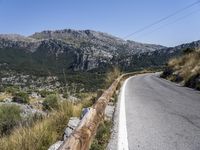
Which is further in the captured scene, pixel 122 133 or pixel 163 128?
pixel 163 128

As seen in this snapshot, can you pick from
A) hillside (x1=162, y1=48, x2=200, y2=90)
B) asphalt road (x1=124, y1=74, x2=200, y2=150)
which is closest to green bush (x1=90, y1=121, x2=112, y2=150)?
asphalt road (x1=124, y1=74, x2=200, y2=150)

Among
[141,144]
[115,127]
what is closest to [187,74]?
[115,127]

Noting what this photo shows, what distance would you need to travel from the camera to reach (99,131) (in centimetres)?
781

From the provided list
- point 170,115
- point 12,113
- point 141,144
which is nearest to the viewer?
point 141,144

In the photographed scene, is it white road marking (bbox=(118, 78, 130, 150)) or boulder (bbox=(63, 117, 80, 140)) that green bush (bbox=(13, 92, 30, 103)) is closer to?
white road marking (bbox=(118, 78, 130, 150))

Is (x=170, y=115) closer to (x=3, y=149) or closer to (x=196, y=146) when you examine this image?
(x=196, y=146)

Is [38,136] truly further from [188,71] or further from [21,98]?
[21,98]

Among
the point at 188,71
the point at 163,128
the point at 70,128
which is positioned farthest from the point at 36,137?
the point at 188,71

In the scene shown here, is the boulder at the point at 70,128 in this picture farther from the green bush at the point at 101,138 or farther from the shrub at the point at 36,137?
the green bush at the point at 101,138

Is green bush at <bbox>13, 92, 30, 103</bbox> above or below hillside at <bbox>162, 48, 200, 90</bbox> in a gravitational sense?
below

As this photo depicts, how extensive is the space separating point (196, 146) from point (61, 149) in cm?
292

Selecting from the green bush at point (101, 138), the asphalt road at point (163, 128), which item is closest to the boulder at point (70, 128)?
the green bush at point (101, 138)

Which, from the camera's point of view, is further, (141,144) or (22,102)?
(22,102)

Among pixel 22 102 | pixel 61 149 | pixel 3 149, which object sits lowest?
pixel 22 102
